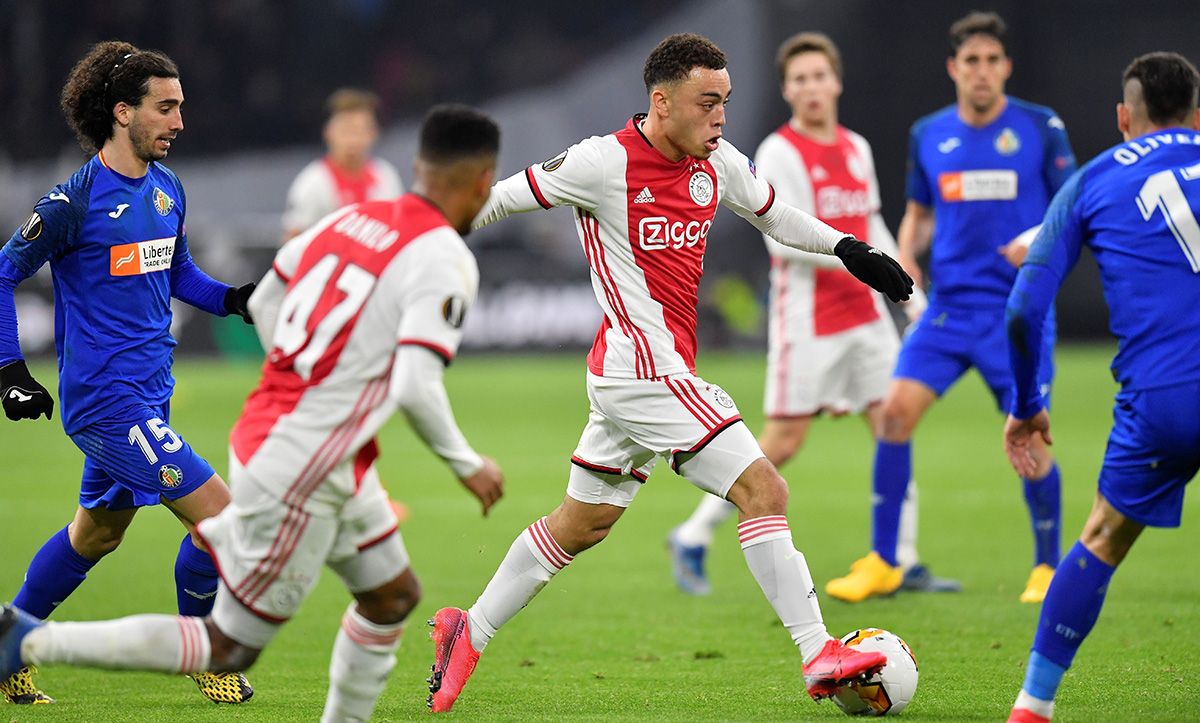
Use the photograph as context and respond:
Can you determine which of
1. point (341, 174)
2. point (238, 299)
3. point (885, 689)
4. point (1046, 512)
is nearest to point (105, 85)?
point (238, 299)

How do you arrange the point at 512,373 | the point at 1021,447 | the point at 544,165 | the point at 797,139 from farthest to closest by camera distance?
the point at 512,373
the point at 797,139
the point at 544,165
the point at 1021,447

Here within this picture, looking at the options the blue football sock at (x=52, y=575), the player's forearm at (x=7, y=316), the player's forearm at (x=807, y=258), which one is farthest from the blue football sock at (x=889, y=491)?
the player's forearm at (x=7, y=316)

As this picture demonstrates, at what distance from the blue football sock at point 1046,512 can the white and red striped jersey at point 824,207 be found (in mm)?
1360

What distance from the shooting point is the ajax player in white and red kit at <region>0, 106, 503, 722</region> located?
4.26 m

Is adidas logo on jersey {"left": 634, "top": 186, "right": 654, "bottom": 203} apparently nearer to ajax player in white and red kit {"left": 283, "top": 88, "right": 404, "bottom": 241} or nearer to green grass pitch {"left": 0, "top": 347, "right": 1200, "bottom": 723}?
green grass pitch {"left": 0, "top": 347, "right": 1200, "bottom": 723}

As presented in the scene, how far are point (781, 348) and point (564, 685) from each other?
10.4 ft

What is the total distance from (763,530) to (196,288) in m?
2.40

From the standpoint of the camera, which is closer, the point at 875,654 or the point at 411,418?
the point at 411,418

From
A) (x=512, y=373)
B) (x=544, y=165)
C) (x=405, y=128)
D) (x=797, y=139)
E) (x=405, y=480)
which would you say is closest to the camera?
(x=544, y=165)

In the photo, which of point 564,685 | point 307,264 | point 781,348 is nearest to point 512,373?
point 781,348

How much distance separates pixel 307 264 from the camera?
4.39m

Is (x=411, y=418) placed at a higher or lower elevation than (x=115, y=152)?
lower

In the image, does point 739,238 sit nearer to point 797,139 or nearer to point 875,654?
point 797,139

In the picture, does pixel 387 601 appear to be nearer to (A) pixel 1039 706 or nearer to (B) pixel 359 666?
(B) pixel 359 666
